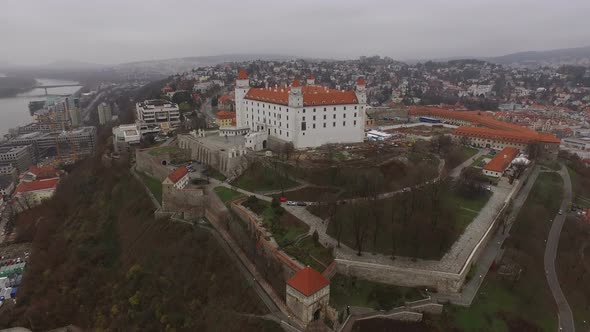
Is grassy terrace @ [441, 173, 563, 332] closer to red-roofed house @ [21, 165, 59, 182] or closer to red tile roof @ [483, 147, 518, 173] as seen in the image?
red tile roof @ [483, 147, 518, 173]

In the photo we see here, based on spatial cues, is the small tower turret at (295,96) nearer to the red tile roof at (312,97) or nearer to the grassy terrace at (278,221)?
the red tile roof at (312,97)

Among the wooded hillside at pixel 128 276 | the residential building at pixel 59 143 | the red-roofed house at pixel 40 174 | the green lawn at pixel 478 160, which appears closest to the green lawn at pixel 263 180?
the wooded hillside at pixel 128 276

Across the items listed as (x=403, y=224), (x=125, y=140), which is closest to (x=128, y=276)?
(x=403, y=224)

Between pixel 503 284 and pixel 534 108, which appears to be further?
pixel 534 108

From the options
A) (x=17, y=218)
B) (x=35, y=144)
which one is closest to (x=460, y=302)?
(x=17, y=218)

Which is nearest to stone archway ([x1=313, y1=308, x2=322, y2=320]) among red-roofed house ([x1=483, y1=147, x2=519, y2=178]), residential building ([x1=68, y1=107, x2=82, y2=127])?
red-roofed house ([x1=483, y1=147, x2=519, y2=178])

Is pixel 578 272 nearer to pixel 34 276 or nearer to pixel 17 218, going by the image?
pixel 34 276
